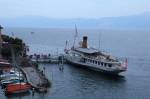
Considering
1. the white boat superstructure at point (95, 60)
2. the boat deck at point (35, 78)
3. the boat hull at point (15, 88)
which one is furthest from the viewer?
the white boat superstructure at point (95, 60)

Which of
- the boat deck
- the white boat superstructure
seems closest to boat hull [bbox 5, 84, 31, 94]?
the boat deck

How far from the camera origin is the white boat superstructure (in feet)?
240

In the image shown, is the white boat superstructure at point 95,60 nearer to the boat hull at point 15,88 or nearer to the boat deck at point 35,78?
the boat deck at point 35,78

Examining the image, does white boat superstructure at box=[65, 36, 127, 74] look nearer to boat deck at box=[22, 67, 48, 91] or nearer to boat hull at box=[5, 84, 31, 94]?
boat deck at box=[22, 67, 48, 91]

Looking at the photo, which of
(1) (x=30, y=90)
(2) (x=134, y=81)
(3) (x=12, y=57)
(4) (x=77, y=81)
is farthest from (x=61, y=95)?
(3) (x=12, y=57)

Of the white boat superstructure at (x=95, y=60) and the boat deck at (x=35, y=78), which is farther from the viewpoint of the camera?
the white boat superstructure at (x=95, y=60)

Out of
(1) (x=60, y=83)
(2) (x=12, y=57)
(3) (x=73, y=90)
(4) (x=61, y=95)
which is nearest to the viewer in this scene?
(4) (x=61, y=95)

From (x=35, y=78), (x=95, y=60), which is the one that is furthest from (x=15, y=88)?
(x=95, y=60)

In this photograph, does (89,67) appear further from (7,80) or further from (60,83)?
(7,80)

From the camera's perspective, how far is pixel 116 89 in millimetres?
60344

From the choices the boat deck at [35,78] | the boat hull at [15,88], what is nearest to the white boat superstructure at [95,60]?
the boat deck at [35,78]

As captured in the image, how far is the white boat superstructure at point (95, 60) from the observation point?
240 ft

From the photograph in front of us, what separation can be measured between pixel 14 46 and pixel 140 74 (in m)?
26.8

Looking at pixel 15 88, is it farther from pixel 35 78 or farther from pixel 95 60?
pixel 95 60
